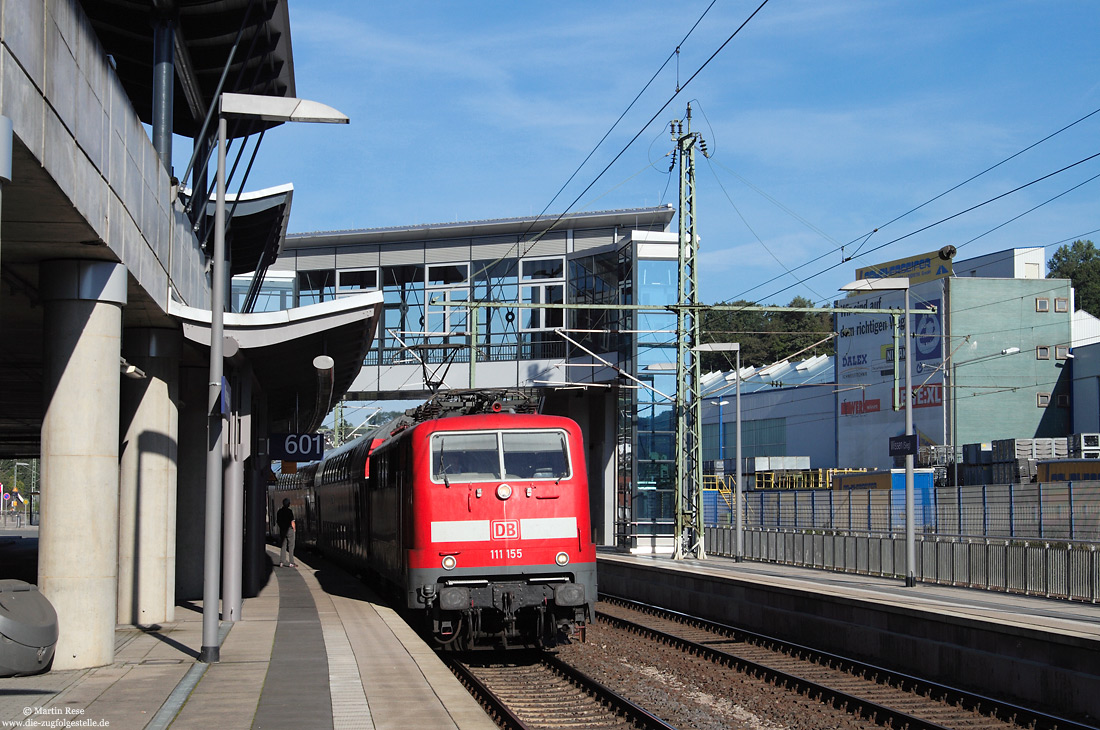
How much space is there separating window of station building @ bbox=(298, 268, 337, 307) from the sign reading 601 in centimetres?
2306

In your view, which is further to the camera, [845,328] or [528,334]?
[845,328]

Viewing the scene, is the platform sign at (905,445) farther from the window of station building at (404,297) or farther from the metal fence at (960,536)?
the window of station building at (404,297)

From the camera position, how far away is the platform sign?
22906 mm

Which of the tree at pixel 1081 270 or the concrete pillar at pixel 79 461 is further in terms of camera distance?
the tree at pixel 1081 270

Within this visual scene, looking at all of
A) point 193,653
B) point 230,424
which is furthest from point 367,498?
point 193,653

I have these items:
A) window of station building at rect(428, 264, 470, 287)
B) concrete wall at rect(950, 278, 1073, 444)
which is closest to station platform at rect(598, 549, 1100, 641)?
window of station building at rect(428, 264, 470, 287)

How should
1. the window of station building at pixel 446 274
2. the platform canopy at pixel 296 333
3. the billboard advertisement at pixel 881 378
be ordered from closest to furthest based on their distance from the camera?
1. the platform canopy at pixel 296 333
2. the window of station building at pixel 446 274
3. the billboard advertisement at pixel 881 378

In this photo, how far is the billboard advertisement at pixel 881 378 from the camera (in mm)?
58812

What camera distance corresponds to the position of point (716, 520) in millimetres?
38344

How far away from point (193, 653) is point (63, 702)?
3649mm

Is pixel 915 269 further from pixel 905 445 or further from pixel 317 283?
pixel 905 445

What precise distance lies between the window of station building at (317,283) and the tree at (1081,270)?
7616cm

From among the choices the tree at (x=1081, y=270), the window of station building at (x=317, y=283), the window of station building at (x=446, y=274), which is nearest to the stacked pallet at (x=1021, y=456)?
the window of station building at (x=446, y=274)

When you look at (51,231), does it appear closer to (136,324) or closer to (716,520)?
(136,324)
